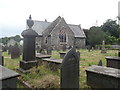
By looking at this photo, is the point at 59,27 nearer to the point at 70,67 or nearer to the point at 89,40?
the point at 89,40

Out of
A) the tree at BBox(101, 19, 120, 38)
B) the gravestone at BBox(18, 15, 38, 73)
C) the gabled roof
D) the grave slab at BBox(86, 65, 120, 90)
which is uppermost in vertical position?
the tree at BBox(101, 19, 120, 38)

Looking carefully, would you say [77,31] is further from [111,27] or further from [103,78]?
[103,78]

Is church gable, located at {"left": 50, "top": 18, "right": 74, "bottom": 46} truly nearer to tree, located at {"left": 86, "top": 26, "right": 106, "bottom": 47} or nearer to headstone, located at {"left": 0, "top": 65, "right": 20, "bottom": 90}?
tree, located at {"left": 86, "top": 26, "right": 106, "bottom": 47}

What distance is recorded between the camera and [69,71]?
113 inches

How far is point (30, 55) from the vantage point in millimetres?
5750

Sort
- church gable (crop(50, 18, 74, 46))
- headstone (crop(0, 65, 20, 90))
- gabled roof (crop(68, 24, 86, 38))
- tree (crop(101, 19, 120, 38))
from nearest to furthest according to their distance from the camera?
1. headstone (crop(0, 65, 20, 90))
2. church gable (crop(50, 18, 74, 46))
3. gabled roof (crop(68, 24, 86, 38))
4. tree (crop(101, 19, 120, 38))

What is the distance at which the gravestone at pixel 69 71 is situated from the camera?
278 cm

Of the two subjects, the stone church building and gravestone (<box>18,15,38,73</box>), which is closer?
gravestone (<box>18,15,38,73</box>)

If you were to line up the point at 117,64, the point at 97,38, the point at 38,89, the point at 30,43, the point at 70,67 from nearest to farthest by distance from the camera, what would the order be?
1. the point at 70,67
2. the point at 38,89
3. the point at 117,64
4. the point at 30,43
5. the point at 97,38

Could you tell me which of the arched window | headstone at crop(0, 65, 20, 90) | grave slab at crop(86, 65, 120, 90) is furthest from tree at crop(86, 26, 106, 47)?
headstone at crop(0, 65, 20, 90)

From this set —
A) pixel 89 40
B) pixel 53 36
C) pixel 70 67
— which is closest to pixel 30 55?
pixel 70 67

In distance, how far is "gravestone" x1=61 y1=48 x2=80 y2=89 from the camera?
2785mm

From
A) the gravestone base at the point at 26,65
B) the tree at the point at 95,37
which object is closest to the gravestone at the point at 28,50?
the gravestone base at the point at 26,65

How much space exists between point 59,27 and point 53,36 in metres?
2.92
